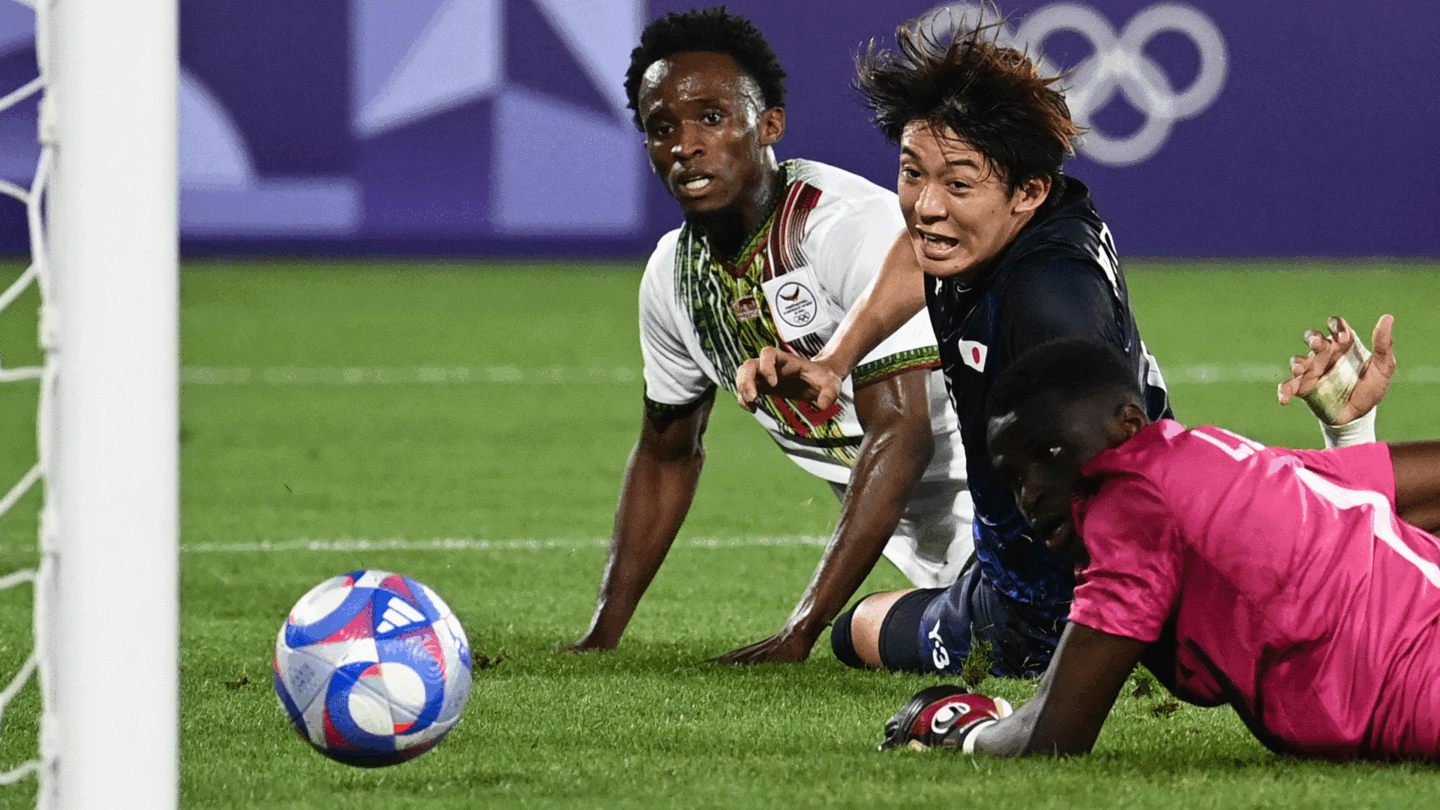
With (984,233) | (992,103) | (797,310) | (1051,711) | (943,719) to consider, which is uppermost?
(992,103)

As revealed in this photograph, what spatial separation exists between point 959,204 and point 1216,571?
0.97 m

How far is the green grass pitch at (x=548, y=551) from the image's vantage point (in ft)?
11.4

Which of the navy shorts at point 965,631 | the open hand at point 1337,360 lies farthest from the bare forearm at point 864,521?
the open hand at point 1337,360

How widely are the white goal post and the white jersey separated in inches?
97.2

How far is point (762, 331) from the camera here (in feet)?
16.7

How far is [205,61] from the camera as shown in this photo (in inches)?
647

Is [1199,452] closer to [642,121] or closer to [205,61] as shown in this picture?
[642,121]

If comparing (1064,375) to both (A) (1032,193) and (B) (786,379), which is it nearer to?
(A) (1032,193)

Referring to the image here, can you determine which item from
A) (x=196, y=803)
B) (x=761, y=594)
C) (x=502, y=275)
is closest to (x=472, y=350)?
(x=502, y=275)

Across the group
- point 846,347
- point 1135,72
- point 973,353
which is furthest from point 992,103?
point 1135,72

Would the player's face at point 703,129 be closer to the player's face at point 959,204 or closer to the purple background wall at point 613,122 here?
the player's face at point 959,204

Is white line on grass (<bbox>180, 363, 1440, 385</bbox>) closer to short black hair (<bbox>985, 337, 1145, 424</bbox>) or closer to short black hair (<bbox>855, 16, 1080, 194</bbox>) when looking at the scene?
short black hair (<bbox>855, 16, 1080, 194</bbox>)

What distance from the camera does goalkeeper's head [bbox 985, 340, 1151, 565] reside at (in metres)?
3.23

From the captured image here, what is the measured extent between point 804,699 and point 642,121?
154cm
